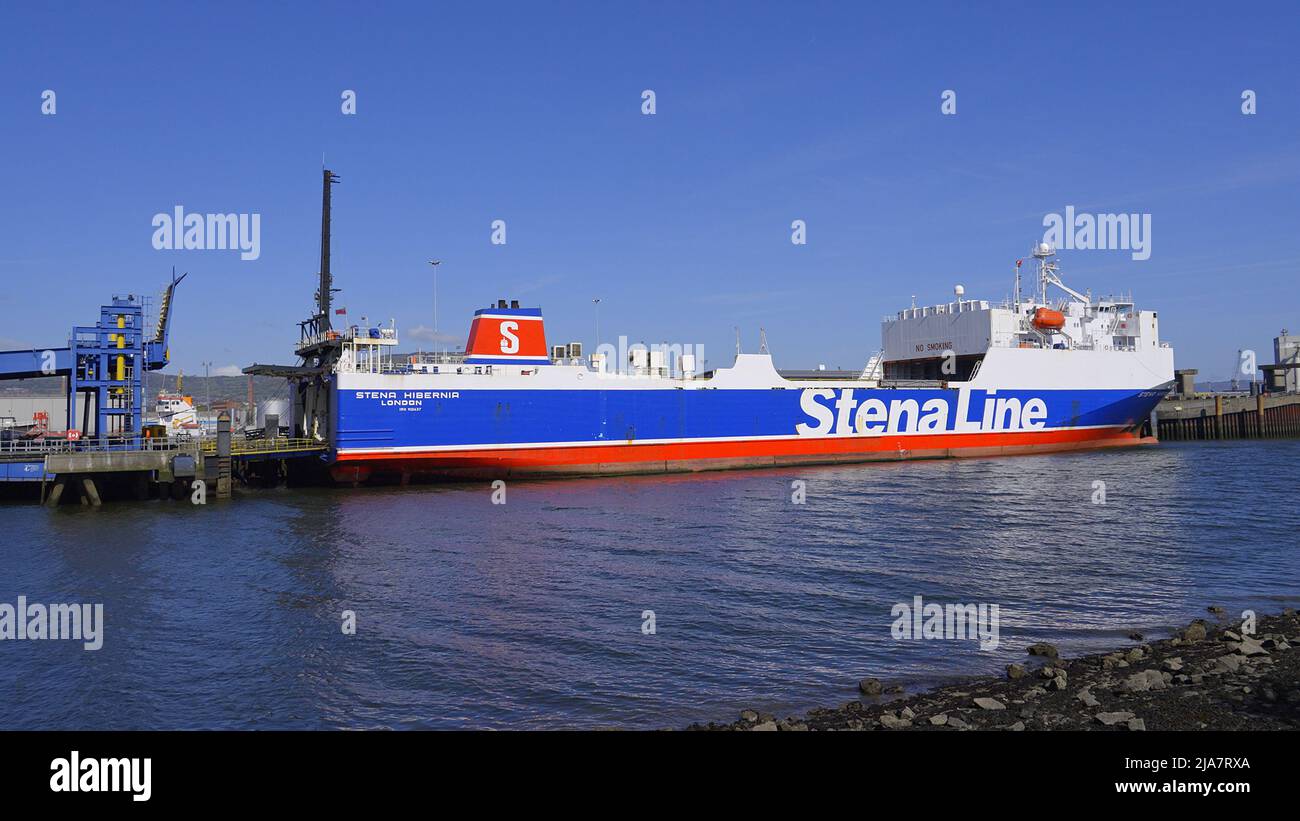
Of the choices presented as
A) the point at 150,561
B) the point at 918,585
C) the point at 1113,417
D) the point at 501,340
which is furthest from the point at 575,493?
the point at 1113,417

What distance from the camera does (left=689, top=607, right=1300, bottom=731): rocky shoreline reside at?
848 cm

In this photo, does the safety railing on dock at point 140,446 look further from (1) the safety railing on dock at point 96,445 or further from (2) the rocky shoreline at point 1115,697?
(2) the rocky shoreline at point 1115,697

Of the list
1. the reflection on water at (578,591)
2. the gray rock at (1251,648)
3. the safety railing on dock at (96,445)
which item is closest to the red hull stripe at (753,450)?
the reflection on water at (578,591)

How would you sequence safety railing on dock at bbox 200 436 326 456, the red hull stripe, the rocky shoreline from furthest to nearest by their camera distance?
1. the red hull stripe
2. safety railing on dock at bbox 200 436 326 456
3. the rocky shoreline

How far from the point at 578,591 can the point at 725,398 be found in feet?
73.3

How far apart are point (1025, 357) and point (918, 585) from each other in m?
31.9

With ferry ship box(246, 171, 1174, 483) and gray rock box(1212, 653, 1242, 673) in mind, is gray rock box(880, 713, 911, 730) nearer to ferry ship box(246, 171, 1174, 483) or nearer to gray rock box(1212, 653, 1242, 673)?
gray rock box(1212, 653, 1242, 673)

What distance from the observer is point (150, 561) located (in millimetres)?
18625

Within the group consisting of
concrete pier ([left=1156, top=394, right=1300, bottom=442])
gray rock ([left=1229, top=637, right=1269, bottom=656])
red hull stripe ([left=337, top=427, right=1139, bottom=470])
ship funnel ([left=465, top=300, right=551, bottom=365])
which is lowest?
gray rock ([left=1229, top=637, right=1269, bottom=656])

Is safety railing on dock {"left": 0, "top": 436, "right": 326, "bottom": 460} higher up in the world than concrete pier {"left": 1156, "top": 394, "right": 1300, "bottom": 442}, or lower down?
lower down

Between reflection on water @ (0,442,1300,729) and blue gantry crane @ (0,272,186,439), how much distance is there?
4.40 m

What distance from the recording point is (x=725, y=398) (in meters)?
37.3

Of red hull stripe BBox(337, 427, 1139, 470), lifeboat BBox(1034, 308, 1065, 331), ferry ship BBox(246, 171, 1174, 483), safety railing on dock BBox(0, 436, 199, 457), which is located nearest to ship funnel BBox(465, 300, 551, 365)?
ferry ship BBox(246, 171, 1174, 483)
